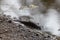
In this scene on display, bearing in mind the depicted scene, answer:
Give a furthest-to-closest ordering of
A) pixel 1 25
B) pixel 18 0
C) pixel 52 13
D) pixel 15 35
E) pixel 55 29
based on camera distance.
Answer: pixel 18 0 < pixel 52 13 < pixel 55 29 < pixel 1 25 < pixel 15 35

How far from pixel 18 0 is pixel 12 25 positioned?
6.84 metres

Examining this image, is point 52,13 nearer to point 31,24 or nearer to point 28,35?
point 31,24

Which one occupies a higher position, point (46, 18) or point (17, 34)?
point (46, 18)

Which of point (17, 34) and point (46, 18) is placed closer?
point (17, 34)

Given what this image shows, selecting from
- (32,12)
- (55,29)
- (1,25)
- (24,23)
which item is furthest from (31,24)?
(32,12)

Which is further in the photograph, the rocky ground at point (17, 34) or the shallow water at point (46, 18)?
the shallow water at point (46, 18)

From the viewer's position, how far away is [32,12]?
29.8 feet

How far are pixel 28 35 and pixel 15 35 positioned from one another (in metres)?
0.43

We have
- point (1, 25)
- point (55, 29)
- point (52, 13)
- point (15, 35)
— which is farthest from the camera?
point (52, 13)

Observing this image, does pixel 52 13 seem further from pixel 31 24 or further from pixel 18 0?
pixel 18 0

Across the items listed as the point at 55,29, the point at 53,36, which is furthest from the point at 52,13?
the point at 53,36

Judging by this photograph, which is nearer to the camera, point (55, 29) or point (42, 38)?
point (42, 38)

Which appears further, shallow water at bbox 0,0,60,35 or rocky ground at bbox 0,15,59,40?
shallow water at bbox 0,0,60,35

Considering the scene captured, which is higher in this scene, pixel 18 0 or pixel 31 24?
pixel 18 0
